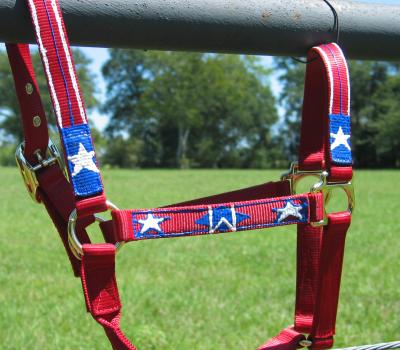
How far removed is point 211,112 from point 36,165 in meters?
57.6

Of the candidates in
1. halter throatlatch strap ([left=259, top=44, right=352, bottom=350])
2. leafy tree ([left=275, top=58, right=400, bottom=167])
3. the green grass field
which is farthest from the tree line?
halter throatlatch strap ([left=259, top=44, right=352, bottom=350])

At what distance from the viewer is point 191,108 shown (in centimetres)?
5488

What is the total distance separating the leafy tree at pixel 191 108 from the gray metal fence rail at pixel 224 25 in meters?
52.2

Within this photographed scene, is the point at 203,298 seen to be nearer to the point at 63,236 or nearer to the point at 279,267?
the point at 279,267

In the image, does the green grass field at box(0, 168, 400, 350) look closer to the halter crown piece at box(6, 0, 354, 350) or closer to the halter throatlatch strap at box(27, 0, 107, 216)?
the halter crown piece at box(6, 0, 354, 350)

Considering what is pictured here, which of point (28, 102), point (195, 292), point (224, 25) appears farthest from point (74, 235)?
point (195, 292)

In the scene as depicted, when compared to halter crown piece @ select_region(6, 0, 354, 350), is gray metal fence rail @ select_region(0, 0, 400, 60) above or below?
above

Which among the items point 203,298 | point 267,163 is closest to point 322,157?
point 203,298

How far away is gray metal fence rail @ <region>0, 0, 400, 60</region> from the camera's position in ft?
2.47

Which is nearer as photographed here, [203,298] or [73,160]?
[73,160]

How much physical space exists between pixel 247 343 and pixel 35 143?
3435 millimetres

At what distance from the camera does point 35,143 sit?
83cm

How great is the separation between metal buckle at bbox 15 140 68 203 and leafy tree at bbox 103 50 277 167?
5232 centimetres

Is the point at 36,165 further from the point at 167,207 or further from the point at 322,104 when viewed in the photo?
the point at 322,104
